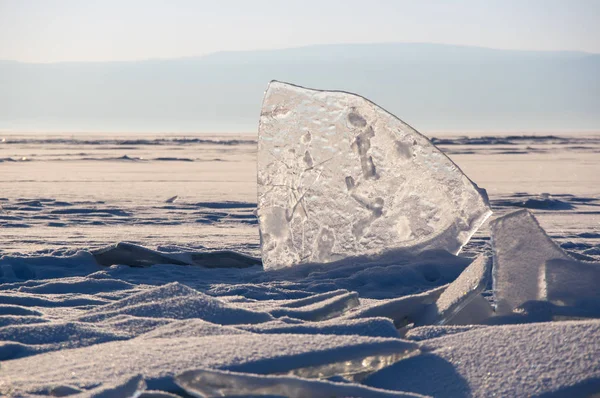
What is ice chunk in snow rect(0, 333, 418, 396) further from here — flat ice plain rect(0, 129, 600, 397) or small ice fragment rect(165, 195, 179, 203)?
small ice fragment rect(165, 195, 179, 203)

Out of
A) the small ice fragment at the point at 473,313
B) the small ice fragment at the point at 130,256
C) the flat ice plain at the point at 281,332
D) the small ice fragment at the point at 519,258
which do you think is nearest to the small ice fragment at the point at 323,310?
the flat ice plain at the point at 281,332

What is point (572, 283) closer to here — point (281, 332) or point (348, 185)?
point (281, 332)

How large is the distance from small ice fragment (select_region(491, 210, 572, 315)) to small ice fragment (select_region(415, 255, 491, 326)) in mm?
96

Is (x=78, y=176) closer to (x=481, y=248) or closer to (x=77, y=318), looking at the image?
(x=481, y=248)

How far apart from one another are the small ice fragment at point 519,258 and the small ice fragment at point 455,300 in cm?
10

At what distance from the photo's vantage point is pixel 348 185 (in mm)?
4590

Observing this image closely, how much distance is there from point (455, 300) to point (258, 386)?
3.64 feet

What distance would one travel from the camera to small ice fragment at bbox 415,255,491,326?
8.99 ft

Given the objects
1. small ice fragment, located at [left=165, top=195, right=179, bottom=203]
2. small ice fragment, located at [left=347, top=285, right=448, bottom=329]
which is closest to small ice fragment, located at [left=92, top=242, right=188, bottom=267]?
small ice fragment, located at [left=347, top=285, right=448, bottom=329]

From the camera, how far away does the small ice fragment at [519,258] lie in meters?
A: 2.86

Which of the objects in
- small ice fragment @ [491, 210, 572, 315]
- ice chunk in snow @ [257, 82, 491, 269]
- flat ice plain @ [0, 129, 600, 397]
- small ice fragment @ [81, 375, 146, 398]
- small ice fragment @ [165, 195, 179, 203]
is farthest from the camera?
small ice fragment @ [165, 195, 179, 203]

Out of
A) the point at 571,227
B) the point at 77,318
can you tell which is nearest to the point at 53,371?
the point at 77,318

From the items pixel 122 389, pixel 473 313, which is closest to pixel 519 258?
pixel 473 313

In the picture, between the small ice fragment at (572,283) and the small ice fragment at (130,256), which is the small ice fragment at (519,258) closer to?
the small ice fragment at (572,283)
